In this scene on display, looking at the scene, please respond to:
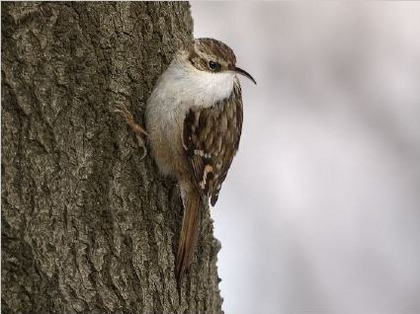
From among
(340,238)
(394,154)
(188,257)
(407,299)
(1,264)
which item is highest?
(394,154)

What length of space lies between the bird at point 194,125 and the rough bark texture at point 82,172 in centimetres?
4

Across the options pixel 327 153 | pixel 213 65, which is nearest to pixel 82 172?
pixel 213 65

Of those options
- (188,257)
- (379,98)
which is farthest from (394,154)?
(188,257)

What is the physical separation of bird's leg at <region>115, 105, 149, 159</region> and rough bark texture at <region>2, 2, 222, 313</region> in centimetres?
2

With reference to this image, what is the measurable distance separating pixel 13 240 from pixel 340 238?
286 centimetres

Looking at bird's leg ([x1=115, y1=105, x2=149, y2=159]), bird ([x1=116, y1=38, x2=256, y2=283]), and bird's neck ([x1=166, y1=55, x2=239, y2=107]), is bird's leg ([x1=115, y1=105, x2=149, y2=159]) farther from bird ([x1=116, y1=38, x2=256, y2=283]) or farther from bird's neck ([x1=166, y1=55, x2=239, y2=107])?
bird's neck ([x1=166, y1=55, x2=239, y2=107])

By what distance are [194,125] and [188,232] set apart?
338 mm

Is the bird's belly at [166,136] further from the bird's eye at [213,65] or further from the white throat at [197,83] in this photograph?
the bird's eye at [213,65]

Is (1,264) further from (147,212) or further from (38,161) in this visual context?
(147,212)

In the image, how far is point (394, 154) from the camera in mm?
4742

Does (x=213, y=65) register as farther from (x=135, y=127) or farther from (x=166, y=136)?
(x=135, y=127)

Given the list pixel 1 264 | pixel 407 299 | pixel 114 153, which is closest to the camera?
pixel 1 264

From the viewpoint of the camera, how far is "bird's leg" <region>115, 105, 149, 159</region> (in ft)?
7.07

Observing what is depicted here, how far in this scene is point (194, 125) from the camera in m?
2.39
